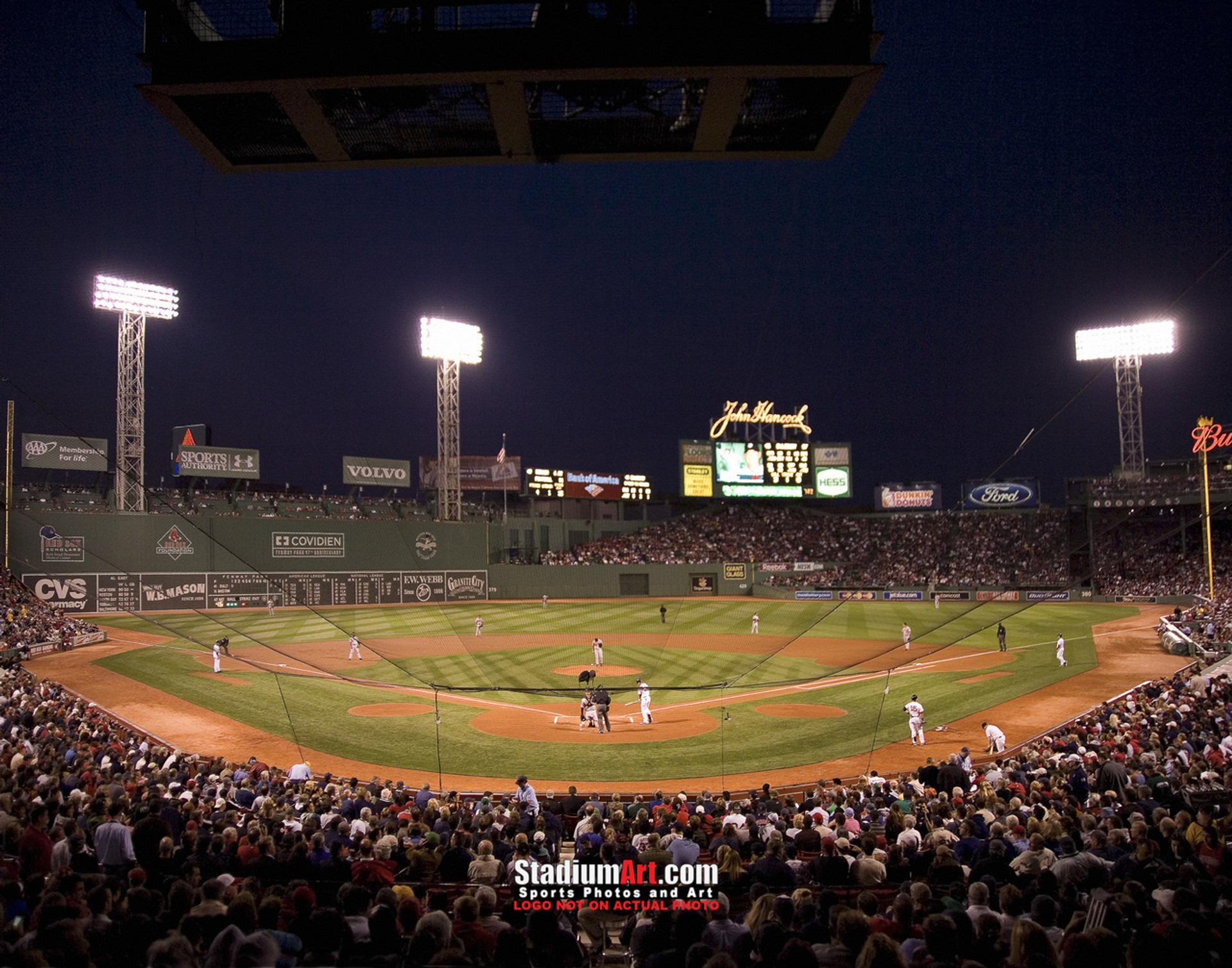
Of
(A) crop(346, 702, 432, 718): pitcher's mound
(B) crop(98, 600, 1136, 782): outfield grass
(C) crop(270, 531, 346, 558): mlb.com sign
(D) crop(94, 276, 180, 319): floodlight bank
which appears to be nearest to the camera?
(B) crop(98, 600, 1136, 782): outfield grass

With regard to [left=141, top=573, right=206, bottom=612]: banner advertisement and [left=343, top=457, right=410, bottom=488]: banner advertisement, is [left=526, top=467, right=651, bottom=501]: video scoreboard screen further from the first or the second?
[left=141, top=573, right=206, bottom=612]: banner advertisement

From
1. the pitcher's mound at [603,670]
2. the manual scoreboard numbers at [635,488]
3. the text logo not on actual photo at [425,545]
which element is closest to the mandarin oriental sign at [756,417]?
the manual scoreboard numbers at [635,488]

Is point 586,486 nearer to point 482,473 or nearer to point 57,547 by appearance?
point 482,473

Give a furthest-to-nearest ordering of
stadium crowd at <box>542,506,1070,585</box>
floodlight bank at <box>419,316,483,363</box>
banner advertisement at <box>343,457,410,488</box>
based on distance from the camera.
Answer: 1. banner advertisement at <box>343,457,410,488</box>
2. stadium crowd at <box>542,506,1070,585</box>
3. floodlight bank at <box>419,316,483,363</box>

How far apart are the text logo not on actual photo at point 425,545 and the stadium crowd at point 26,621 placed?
21116 mm

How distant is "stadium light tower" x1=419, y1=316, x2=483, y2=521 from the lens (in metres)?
56.1

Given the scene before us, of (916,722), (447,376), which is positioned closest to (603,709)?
(916,722)

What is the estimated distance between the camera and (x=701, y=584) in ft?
204

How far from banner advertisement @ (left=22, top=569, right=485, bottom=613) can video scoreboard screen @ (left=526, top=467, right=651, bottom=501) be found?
13417mm

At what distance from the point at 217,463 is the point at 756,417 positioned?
148 feet

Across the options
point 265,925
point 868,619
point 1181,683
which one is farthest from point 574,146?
point 868,619

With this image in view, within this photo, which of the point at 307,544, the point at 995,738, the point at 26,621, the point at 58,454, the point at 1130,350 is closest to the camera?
the point at 995,738

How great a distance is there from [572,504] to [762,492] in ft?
60.7

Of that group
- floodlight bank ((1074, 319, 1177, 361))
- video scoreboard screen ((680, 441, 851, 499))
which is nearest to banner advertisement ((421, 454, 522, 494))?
video scoreboard screen ((680, 441, 851, 499))
